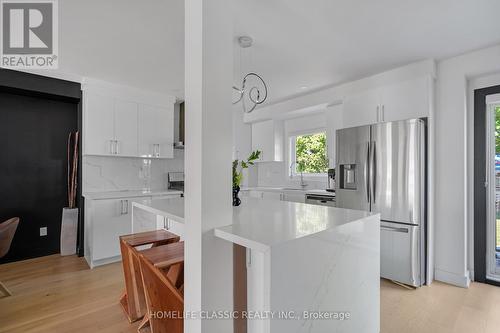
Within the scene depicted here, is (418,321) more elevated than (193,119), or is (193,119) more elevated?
(193,119)

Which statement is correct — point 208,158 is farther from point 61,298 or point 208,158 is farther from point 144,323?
point 61,298

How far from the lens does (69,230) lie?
3607 millimetres

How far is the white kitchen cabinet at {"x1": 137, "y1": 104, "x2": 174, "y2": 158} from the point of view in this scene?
4.06 metres

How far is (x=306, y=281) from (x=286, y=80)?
2881mm

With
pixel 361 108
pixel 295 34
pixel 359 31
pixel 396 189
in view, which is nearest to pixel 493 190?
pixel 396 189

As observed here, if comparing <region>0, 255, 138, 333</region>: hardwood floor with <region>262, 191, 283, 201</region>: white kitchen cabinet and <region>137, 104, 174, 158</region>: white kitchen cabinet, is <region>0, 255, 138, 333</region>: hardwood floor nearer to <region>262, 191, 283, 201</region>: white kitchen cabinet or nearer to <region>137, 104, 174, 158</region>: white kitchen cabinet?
<region>137, 104, 174, 158</region>: white kitchen cabinet

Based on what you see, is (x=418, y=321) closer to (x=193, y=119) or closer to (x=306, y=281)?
(x=306, y=281)

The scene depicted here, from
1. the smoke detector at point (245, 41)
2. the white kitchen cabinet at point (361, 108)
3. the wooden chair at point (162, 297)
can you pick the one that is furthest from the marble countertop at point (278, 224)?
the white kitchen cabinet at point (361, 108)

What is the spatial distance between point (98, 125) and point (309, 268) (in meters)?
3.52

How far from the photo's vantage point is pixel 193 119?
122cm

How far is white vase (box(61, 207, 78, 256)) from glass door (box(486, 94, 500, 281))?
5.04 meters

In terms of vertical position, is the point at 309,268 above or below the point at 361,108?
below

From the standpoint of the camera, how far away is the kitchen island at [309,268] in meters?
1.05

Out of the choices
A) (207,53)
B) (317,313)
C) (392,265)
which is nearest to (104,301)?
(317,313)
